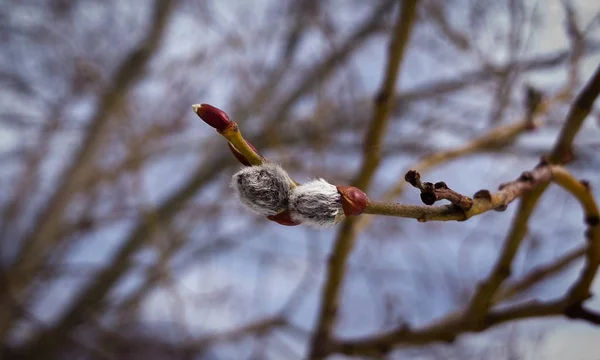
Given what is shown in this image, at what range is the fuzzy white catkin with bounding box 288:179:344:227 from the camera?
366mm

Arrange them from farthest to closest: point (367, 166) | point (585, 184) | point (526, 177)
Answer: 1. point (367, 166)
2. point (585, 184)
3. point (526, 177)

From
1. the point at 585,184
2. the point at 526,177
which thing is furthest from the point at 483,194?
the point at 585,184

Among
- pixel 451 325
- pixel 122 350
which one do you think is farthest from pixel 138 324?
pixel 451 325

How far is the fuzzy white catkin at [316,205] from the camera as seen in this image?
366 millimetres

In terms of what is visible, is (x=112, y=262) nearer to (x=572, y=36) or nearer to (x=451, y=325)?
(x=451, y=325)

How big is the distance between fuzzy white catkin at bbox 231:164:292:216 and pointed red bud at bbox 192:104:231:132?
0.04 metres

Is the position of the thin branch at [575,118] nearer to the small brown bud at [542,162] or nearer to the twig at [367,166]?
the small brown bud at [542,162]

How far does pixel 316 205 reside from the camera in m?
0.36

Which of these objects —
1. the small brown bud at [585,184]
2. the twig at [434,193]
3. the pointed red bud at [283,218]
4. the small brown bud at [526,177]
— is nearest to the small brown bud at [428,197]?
the twig at [434,193]

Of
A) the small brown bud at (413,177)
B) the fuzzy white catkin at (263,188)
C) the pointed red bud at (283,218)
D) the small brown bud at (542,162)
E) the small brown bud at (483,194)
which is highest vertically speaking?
the small brown bud at (542,162)

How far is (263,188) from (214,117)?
0.06m

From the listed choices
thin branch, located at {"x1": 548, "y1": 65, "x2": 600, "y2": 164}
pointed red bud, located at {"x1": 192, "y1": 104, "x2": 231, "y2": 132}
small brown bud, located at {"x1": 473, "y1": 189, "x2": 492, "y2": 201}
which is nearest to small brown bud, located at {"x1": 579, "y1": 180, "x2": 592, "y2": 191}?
thin branch, located at {"x1": 548, "y1": 65, "x2": 600, "y2": 164}

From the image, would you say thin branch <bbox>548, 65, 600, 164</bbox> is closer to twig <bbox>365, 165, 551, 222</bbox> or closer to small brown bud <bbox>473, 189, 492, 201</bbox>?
twig <bbox>365, 165, 551, 222</bbox>

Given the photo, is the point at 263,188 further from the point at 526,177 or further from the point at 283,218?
the point at 526,177
